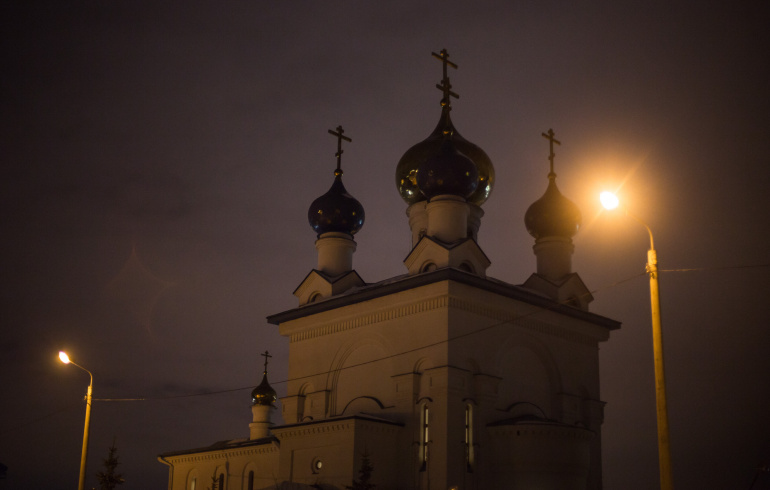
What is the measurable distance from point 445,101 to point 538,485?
30.9ft

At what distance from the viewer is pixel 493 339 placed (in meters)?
18.9

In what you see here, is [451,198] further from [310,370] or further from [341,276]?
[310,370]

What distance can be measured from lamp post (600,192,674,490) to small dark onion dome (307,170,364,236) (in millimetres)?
12647

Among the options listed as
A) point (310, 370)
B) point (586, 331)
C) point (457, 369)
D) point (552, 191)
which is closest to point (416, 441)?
point (457, 369)

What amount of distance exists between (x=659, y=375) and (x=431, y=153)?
→ 13.0 m

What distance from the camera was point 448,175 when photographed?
19938 mm

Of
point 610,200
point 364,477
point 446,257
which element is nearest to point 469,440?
point 364,477

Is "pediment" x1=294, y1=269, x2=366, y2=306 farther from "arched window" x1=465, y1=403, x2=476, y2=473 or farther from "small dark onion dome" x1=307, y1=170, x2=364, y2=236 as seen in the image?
"arched window" x1=465, y1=403, x2=476, y2=473

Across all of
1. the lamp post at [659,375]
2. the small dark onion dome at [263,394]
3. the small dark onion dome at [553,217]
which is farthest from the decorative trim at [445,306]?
the lamp post at [659,375]

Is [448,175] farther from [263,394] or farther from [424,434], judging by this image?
[263,394]

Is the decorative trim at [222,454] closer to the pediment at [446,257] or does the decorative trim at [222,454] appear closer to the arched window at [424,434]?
the arched window at [424,434]

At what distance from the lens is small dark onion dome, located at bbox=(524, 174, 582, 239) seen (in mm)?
21766

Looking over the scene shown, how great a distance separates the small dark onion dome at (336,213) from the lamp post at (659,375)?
12.6 metres

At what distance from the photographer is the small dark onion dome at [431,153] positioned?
2222 centimetres
